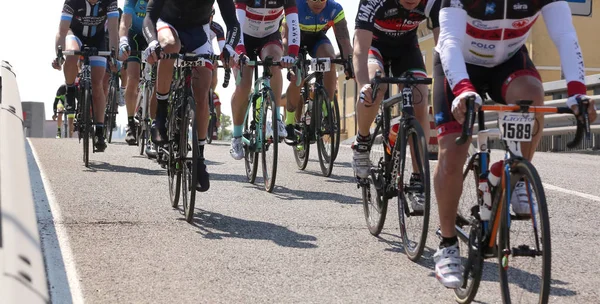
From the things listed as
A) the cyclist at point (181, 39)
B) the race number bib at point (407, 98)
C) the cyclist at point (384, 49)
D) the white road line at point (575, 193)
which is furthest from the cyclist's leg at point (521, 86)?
the white road line at point (575, 193)

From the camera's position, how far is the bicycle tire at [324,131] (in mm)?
10227

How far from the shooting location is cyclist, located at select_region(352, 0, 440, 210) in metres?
6.74

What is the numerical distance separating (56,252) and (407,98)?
2.38 meters

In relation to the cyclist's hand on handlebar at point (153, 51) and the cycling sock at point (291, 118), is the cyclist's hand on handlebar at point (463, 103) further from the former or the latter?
the cycling sock at point (291, 118)

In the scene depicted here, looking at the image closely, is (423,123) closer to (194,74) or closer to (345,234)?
(345,234)

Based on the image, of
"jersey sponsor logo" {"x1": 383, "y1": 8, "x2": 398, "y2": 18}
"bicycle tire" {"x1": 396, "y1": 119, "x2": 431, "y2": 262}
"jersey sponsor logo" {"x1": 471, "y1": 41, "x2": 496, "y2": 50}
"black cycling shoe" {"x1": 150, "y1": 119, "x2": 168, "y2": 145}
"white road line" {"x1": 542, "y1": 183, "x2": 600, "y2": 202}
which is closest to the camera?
"jersey sponsor logo" {"x1": 471, "y1": 41, "x2": 496, "y2": 50}

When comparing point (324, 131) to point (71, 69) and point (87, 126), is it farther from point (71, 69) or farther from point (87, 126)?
point (71, 69)

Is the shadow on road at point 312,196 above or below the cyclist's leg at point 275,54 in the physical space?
below

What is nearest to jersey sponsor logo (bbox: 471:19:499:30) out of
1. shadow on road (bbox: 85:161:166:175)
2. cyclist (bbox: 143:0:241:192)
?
cyclist (bbox: 143:0:241:192)

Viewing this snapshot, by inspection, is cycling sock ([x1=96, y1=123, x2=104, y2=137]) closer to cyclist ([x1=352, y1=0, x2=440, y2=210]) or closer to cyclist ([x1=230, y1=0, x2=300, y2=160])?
cyclist ([x1=230, y1=0, x2=300, y2=160])

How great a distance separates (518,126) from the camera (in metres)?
4.09

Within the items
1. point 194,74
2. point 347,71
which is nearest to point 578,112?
point 194,74

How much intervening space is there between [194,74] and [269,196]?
167 cm

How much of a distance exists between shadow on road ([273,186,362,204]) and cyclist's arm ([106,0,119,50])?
3.62 metres
